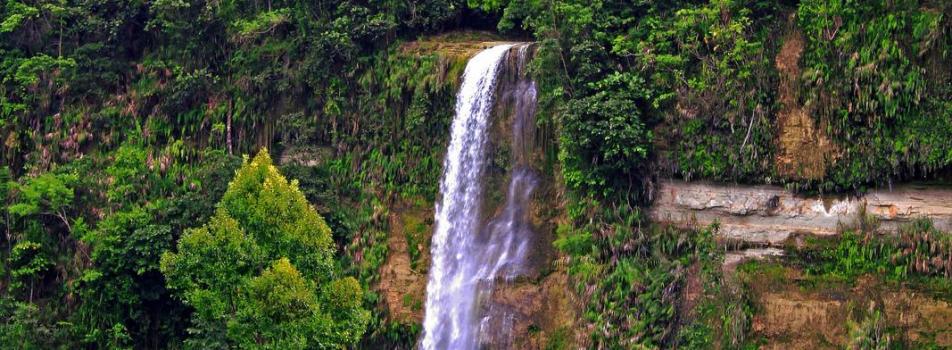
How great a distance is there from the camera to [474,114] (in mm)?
28391

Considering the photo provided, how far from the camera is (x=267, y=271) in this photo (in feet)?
75.0

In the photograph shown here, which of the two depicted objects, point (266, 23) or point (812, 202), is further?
point (266, 23)

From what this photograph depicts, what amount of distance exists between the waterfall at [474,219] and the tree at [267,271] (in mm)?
3535

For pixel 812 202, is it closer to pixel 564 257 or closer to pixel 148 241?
pixel 564 257

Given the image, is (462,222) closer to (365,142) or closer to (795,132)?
(365,142)

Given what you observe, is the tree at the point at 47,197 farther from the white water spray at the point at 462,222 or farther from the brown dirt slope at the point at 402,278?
the white water spray at the point at 462,222

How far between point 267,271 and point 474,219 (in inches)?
248

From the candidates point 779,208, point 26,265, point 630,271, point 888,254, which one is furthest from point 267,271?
point 26,265

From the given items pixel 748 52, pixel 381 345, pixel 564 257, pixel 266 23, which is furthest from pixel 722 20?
pixel 266 23

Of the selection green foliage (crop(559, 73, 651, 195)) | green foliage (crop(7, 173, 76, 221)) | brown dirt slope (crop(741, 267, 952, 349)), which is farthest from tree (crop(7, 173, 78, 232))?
brown dirt slope (crop(741, 267, 952, 349))

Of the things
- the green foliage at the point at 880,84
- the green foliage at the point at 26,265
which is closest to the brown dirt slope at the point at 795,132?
the green foliage at the point at 880,84

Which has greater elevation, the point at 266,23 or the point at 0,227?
the point at 266,23

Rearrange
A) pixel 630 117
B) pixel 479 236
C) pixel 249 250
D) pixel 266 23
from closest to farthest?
pixel 249 250 → pixel 630 117 → pixel 479 236 → pixel 266 23

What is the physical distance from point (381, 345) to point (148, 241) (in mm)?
6097
